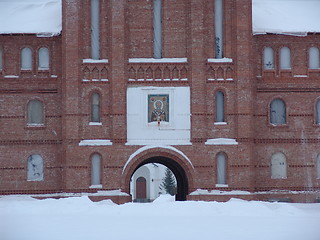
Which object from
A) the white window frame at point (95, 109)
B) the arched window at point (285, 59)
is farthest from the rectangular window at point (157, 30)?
the arched window at point (285, 59)

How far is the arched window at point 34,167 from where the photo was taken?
1330 inches

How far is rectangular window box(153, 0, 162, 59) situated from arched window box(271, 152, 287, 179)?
7.20 metres

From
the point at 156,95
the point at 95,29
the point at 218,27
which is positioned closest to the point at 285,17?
the point at 218,27

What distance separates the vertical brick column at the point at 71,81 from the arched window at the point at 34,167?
1.81 metres

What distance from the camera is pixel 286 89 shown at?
34312 millimetres

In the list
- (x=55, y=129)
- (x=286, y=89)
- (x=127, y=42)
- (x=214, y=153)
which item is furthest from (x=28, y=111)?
(x=286, y=89)

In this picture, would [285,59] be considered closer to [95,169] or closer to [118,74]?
[118,74]

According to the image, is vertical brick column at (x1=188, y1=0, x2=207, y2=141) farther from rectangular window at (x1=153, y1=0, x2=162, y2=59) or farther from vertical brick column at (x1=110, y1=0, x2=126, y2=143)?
vertical brick column at (x1=110, y1=0, x2=126, y2=143)

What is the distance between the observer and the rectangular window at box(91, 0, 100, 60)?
108 ft

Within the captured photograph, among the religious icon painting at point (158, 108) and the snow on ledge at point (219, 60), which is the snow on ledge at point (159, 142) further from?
the snow on ledge at point (219, 60)

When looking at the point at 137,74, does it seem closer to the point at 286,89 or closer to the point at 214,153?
the point at 214,153

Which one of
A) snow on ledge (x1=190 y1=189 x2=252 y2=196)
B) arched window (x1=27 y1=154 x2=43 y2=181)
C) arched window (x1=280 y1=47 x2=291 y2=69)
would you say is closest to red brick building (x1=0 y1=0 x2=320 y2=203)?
snow on ledge (x1=190 y1=189 x2=252 y2=196)

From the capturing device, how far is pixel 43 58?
112 ft

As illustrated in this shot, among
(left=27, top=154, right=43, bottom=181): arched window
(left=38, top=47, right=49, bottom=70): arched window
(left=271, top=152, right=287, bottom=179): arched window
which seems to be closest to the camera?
(left=27, top=154, right=43, bottom=181): arched window
